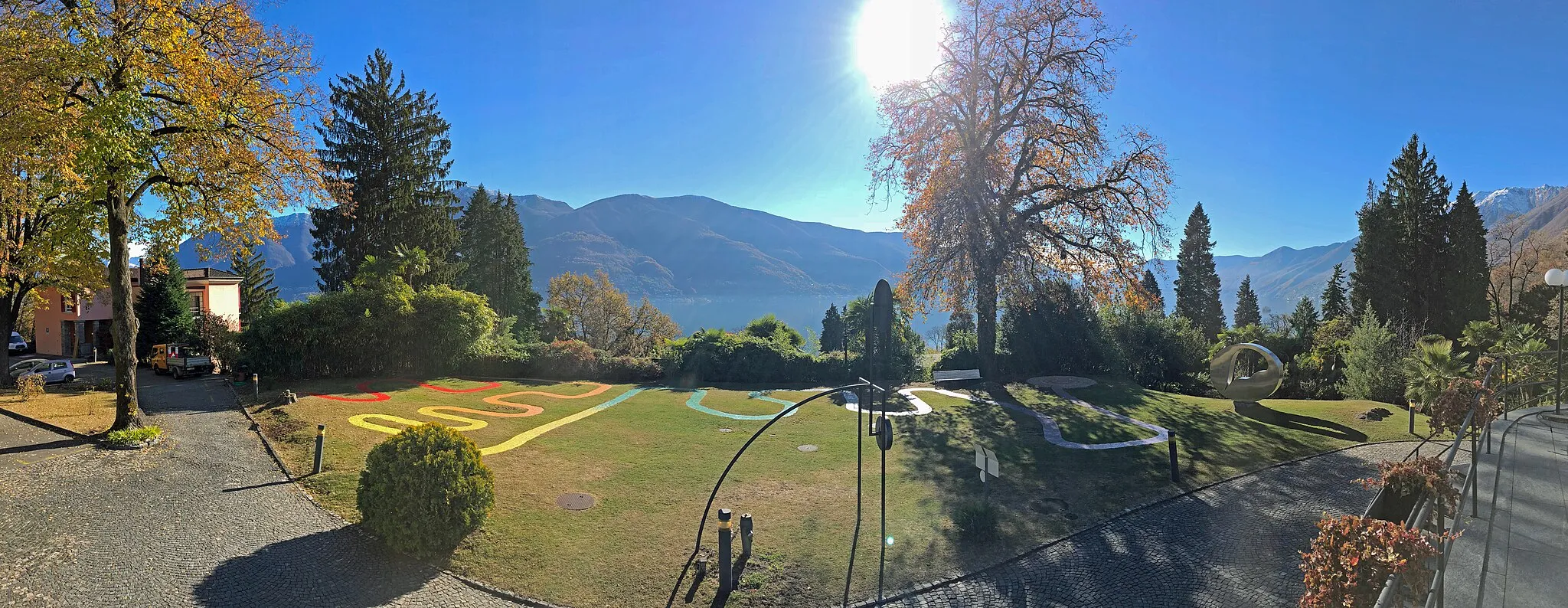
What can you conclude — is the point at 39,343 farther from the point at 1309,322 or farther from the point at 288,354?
the point at 1309,322

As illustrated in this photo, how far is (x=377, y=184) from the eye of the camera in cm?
3556

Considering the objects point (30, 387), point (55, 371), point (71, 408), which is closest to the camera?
point (71, 408)

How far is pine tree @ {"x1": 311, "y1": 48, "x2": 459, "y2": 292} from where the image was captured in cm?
3528

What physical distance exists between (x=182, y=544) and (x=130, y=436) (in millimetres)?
7128

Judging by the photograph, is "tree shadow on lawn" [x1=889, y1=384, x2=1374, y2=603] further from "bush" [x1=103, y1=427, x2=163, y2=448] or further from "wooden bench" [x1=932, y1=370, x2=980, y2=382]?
"bush" [x1=103, y1=427, x2=163, y2=448]

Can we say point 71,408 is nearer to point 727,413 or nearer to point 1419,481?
point 727,413

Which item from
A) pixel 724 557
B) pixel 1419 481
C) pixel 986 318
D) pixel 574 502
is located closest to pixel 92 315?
pixel 574 502

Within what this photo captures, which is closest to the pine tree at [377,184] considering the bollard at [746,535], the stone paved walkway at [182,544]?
the stone paved walkway at [182,544]

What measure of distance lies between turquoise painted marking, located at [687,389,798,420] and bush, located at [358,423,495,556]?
8405mm

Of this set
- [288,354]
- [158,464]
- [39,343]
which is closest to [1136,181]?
[158,464]

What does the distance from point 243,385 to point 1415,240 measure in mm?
66579

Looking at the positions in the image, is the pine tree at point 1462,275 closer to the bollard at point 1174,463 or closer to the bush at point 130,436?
the bollard at point 1174,463

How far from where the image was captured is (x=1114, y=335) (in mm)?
24828

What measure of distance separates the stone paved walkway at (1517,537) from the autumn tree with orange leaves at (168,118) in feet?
66.6
